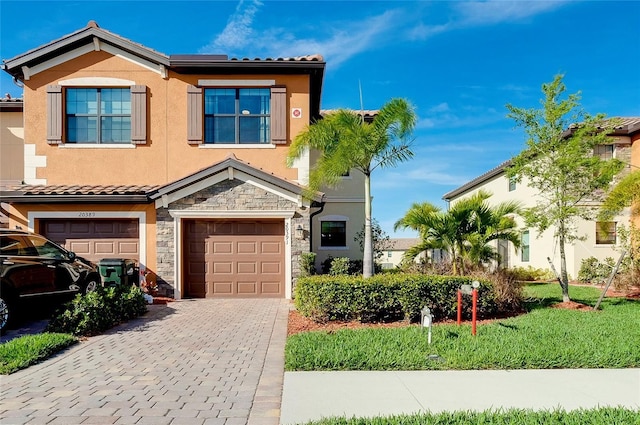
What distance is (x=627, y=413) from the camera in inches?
169

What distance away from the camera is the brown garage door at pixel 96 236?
12.7 meters

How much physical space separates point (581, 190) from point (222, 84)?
11049mm

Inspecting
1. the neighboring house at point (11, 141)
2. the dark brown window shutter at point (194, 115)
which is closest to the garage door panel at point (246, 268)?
the dark brown window shutter at point (194, 115)

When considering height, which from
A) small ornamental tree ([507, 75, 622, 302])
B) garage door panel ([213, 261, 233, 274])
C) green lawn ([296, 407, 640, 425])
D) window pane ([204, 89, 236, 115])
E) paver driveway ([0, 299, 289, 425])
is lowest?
paver driveway ([0, 299, 289, 425])

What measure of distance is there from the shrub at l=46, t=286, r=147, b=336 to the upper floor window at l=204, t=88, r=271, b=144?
20.8 feet

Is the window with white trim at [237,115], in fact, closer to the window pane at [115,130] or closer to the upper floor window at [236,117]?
the upper floor window at [236,117]

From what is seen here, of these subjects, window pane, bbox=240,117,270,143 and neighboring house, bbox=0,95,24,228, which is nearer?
window pane, bbox=240,117,270,143

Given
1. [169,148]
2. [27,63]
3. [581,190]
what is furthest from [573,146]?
[27,63]

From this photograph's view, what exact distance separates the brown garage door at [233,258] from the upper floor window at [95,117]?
410 centimetres

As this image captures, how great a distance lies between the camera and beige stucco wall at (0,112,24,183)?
51.6ft

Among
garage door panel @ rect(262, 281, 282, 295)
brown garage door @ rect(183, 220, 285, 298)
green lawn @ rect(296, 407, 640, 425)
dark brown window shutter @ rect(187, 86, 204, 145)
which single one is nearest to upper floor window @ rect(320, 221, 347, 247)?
brown garage door @ rect(183, 220, 285, 298)

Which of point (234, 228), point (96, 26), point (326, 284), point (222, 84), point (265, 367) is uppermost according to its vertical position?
point (96, 26)

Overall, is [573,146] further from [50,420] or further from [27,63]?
[27,63]

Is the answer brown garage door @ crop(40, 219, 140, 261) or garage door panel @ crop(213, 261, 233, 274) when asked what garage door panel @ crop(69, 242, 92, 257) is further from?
garage door panel @ crop(213, 261, 233, 274)
